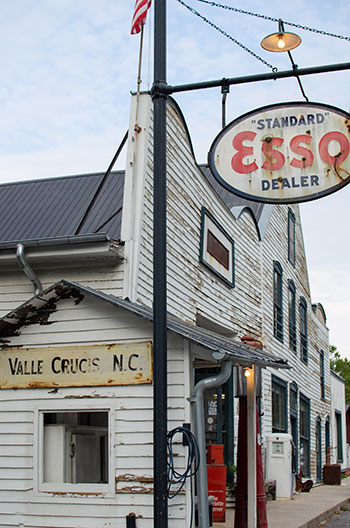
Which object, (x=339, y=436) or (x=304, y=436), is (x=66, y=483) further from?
(x=339, y=436)

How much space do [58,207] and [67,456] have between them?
7.01m

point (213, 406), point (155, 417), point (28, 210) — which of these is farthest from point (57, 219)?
point (155, 417)

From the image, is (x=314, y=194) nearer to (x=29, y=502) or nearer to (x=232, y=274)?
(x=29, y=502)

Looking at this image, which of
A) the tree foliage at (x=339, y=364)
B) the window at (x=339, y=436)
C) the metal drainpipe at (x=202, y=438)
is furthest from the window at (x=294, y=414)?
the tree foliage at (x=339, y=364)

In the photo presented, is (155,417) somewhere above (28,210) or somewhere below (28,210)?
below

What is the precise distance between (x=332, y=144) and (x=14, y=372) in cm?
407

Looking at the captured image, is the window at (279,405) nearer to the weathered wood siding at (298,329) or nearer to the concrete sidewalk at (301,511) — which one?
the weathered wood siding at (298,329)

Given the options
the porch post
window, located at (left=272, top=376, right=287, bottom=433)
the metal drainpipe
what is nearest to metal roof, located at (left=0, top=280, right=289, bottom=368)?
the metal drainpipe

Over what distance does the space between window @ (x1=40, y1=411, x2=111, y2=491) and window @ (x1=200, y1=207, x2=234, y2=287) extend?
19.9 ft

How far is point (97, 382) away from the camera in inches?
280

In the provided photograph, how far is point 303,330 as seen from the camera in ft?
82.6

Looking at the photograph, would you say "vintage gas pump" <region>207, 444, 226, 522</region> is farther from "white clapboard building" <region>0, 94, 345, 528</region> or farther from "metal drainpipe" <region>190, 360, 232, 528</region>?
"metal drainpipe" <region>190, 360, 232, 528</region>

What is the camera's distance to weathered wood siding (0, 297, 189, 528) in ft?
22.4

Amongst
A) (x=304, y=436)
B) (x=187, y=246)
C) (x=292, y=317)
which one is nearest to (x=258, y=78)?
(x=187, y=246)
